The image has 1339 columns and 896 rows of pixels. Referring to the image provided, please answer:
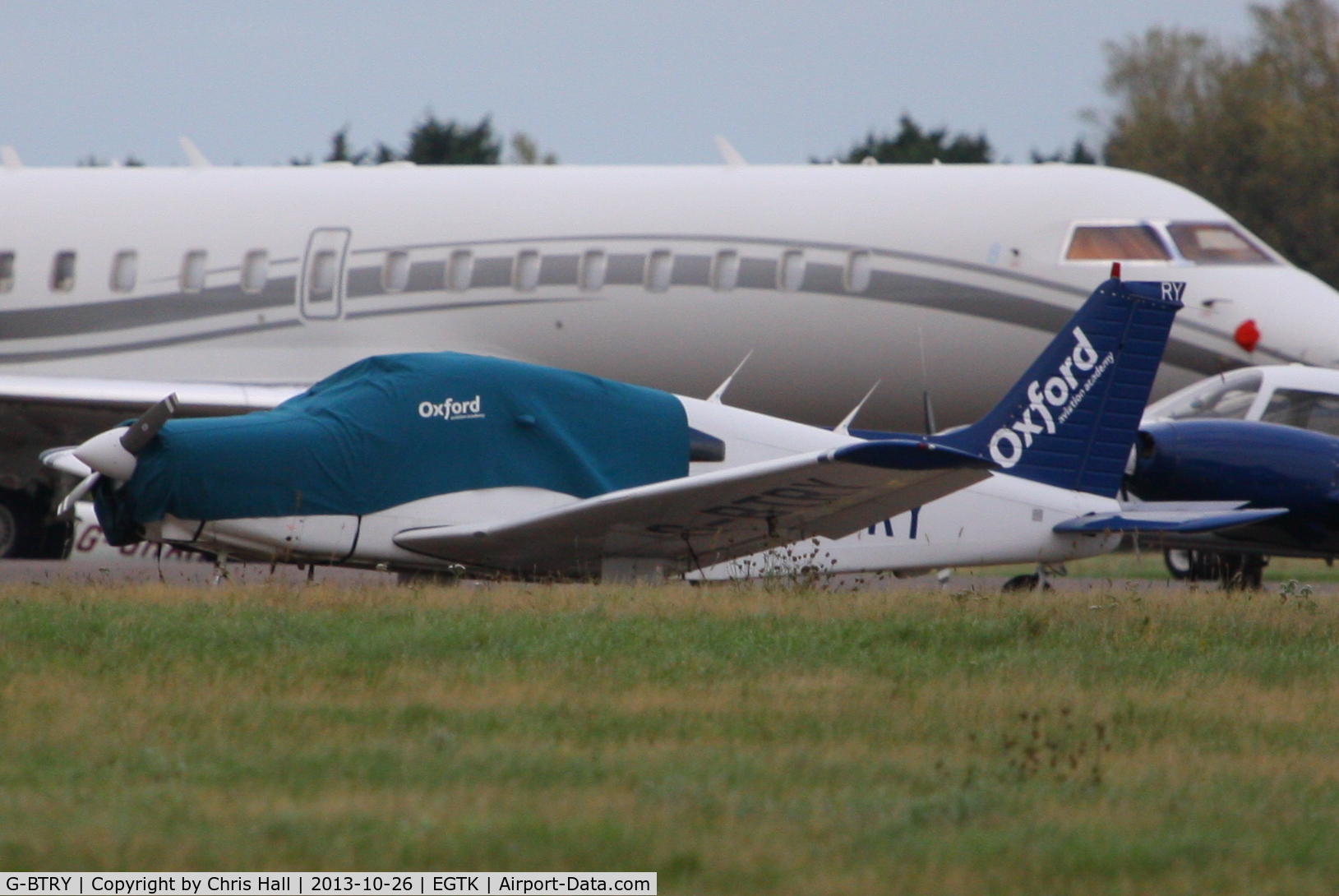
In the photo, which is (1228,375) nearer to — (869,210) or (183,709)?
(869,210)

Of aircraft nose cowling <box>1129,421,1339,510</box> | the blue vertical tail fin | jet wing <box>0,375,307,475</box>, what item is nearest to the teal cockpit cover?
the blue vertical tail fin

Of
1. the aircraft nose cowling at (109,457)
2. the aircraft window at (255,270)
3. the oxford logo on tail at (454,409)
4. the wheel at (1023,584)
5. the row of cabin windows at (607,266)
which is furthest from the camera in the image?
the aircraft window at (255,270)

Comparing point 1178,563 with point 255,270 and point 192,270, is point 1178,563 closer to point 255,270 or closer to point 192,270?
point 255,270

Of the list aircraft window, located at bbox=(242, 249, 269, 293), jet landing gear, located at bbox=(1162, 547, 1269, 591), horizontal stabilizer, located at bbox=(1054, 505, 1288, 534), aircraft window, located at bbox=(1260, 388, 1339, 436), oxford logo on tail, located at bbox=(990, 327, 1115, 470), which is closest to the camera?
horizontal stabilizer, located at bbox=(1054, 505, 1288, 534)

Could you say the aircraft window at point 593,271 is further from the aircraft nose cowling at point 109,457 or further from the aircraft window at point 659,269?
the aircraft nose cowling at point 109,457

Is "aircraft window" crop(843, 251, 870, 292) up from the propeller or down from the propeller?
up

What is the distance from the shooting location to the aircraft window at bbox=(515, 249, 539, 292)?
1772 cm

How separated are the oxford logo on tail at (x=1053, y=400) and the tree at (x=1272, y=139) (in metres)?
42.4

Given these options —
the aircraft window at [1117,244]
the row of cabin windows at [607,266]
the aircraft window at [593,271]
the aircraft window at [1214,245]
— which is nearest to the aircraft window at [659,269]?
the row of cabin windows at [607,266]

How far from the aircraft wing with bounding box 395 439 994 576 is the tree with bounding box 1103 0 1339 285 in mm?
44860

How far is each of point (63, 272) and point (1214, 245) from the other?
12.3 m

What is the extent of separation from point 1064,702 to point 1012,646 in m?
1.38

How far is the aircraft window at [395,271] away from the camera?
1788 cm

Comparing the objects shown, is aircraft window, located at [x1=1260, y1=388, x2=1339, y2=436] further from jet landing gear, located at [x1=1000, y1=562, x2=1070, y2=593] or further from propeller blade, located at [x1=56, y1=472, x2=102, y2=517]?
propeller blade, located at [x1=56, y1=472, x2=102, y2=517]
